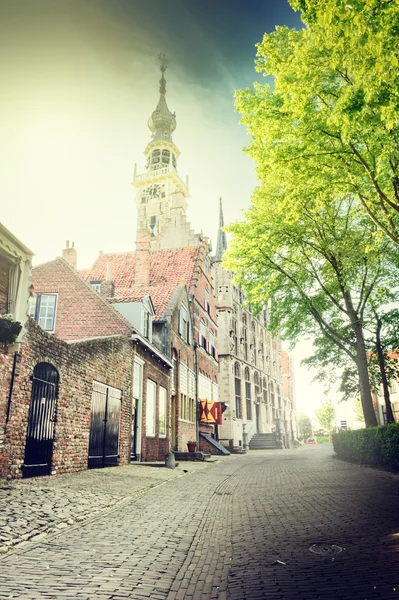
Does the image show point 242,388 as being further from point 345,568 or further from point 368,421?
point 345,568

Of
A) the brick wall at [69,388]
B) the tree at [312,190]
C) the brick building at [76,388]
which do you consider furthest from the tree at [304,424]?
the brick wall at [69,388]

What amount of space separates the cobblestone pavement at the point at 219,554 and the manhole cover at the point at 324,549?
0.25 ft

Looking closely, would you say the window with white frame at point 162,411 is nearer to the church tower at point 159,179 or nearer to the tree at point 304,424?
the church tower at point 159,179

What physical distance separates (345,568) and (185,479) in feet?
29.5

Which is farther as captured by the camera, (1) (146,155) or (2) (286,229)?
(1) (146,155)

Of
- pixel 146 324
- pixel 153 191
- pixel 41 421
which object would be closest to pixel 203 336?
pixel 146 324

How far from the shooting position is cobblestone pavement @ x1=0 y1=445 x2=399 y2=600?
376 cm

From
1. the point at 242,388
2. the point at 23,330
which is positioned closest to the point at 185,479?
the point at 23,330

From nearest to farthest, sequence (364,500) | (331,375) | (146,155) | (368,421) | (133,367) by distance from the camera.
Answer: (364,500) < (133,367) < (368,421) < (331,375) < (146,155)

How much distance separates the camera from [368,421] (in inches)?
705

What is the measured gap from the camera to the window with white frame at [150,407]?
18141 mm

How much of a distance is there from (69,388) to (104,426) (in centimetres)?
279

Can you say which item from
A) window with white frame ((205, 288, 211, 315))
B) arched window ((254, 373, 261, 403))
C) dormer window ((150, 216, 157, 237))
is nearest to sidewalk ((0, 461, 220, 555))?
window with white frame ((205, 288, 211, 315))

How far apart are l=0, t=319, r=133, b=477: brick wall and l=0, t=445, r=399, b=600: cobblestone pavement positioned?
134 cm
